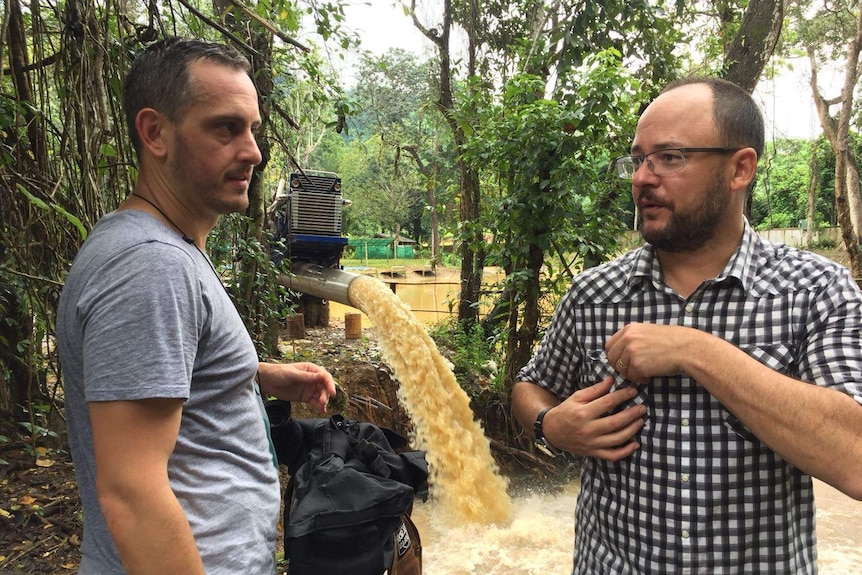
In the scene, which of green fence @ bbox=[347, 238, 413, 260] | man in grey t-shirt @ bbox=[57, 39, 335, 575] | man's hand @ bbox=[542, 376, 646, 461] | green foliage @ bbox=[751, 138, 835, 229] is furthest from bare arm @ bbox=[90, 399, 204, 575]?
green fence @ bbox=[347, 238, 413, 260]

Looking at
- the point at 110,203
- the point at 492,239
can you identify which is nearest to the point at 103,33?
the point at 110,203

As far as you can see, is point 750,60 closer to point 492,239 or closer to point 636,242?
point 636,242

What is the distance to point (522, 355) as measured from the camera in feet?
Result: 18.7

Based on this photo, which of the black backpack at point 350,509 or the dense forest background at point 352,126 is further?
the dense forest background at point 352,126

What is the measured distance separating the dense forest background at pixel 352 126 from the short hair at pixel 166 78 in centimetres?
81

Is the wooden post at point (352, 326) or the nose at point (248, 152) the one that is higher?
the nose at point (248, 152)

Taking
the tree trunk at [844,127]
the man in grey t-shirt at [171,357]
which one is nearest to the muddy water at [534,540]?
the man in grey t-shirt at [171,357]

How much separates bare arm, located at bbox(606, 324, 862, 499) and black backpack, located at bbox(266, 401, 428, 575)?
62 centimetres

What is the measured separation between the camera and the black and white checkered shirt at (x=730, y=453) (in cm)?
119

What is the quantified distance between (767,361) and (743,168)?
425mm

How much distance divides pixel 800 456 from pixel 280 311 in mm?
3901

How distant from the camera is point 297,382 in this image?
1543 millimetres

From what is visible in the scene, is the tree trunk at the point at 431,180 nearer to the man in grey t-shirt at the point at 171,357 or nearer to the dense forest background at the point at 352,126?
the dense forest background at the point at 352,126

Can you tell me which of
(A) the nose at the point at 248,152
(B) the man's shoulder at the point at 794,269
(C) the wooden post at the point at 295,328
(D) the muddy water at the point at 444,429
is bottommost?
(D) the muddy water at the point at 444,429
